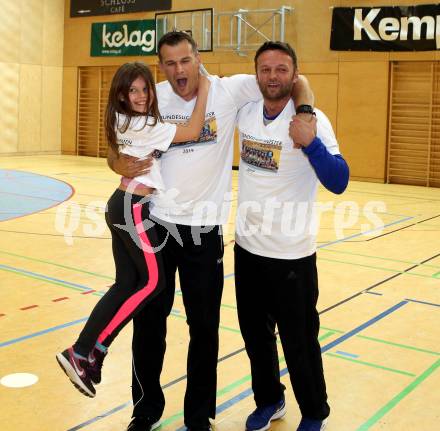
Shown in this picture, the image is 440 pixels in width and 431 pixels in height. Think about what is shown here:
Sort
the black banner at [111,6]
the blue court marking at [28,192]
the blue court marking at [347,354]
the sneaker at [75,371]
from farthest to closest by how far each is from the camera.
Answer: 1. the black banner at [111,6]
2. the blue court marking at [28,192]
3. the blue court marking at [347,354]
4. the sneaker at [75,371]

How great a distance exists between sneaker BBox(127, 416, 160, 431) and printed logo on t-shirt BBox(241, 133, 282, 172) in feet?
4.45

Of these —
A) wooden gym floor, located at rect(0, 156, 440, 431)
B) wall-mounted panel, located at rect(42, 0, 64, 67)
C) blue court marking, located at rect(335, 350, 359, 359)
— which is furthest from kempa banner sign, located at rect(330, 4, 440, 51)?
blue court marking, located at rect(335, 350, 359, 359)

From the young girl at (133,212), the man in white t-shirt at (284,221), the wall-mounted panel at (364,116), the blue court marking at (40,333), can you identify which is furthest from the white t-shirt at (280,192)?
the wall-mounted panel at (364,116)

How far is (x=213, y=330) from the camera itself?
3.38 metres

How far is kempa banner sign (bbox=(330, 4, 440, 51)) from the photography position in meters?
14.6

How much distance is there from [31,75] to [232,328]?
16727mm

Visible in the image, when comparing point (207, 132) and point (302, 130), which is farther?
point (207, 132)

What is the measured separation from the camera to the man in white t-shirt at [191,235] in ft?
10.9

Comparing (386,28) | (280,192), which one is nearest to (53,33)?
(386,28)

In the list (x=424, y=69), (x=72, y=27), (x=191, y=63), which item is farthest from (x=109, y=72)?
(x=191, y=63)

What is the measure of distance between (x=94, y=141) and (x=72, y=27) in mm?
3472

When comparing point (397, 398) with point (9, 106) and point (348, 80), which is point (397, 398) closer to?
point (348, 80)

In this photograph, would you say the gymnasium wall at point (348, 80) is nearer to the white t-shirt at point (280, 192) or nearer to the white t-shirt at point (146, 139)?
the white t-shirt at point (280, 192)

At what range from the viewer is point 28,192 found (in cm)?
1225
